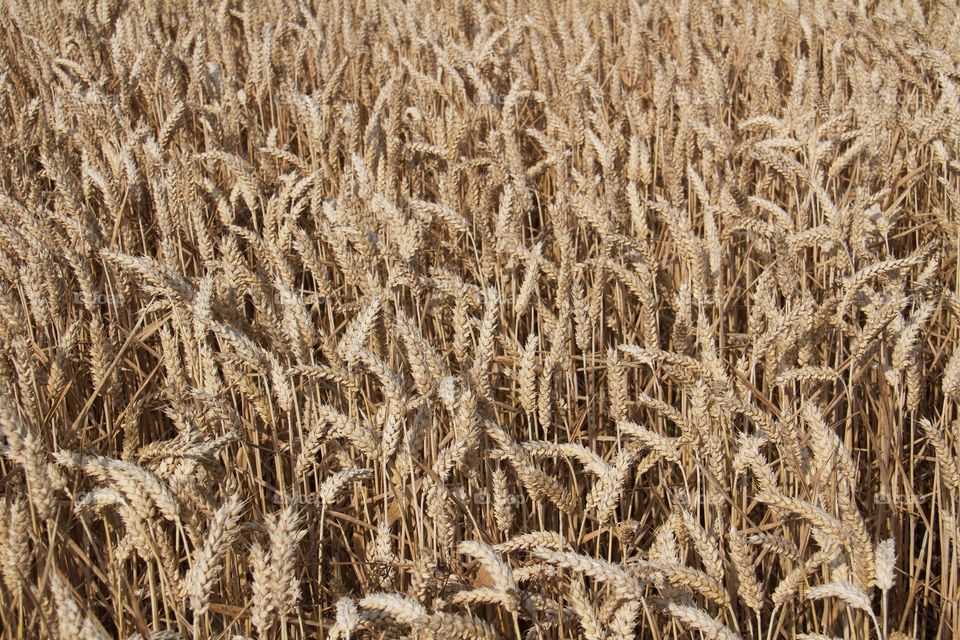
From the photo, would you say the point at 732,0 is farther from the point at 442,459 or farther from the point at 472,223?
the point at 442,459

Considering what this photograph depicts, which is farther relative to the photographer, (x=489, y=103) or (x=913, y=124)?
(x=489, y=103)

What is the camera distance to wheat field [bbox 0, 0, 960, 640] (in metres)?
1.41

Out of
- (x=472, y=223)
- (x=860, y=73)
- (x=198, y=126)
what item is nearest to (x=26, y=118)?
(x=198, y=126)

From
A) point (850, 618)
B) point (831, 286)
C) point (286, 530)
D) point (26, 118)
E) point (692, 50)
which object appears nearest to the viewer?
point (286, 530)

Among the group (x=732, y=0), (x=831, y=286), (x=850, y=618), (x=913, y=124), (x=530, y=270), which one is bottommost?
(x=850, y=618)

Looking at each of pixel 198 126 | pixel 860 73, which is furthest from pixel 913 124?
pixel 198 126

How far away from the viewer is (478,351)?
5.32ft

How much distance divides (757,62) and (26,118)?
2482 mm

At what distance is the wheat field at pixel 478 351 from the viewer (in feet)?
4.63

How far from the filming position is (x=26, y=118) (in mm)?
2797

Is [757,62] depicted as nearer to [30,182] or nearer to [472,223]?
[472,223]

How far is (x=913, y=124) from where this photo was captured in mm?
2516

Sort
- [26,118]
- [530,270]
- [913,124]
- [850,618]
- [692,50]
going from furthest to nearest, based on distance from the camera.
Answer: [692,50] → [26,118] → [913,124] → [530,270] → [850,618]

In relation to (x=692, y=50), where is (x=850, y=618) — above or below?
below
